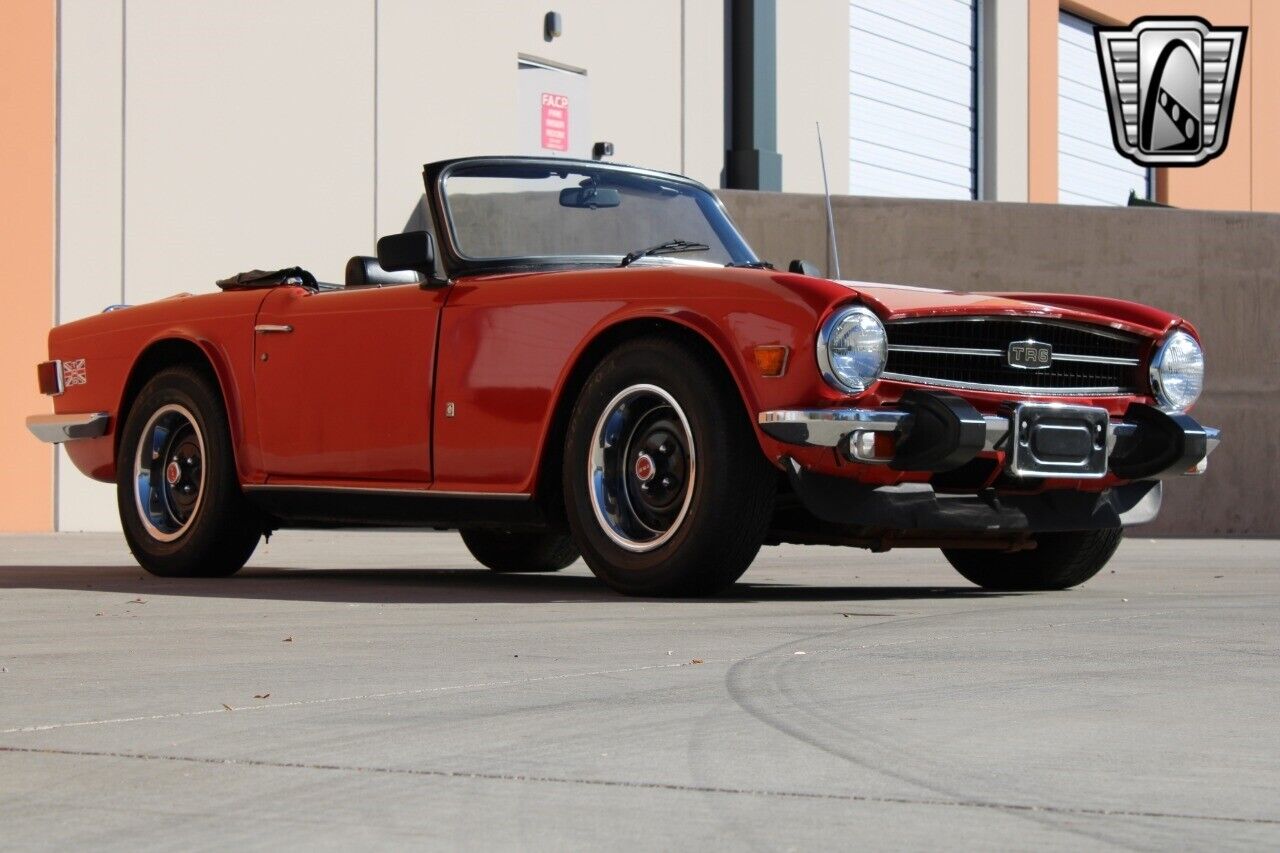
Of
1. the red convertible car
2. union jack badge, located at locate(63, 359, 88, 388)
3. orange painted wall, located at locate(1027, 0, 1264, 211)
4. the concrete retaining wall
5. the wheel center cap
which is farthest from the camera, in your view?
orange painted wall, located at locate(1027, 0, 1264, 211)

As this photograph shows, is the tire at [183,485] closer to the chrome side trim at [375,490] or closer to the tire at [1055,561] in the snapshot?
the chrome side trim at [375,490]

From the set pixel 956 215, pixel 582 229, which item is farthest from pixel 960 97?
pixel 582 229

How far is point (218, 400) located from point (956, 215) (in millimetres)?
9150

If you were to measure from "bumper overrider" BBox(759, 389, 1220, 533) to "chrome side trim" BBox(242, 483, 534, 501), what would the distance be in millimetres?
1033

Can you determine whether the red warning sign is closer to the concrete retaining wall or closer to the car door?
the concrete retaining wall

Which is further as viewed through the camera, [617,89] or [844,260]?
[617,89]

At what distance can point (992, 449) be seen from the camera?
630cm

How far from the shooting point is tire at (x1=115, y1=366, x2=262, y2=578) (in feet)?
25.2

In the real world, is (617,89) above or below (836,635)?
above

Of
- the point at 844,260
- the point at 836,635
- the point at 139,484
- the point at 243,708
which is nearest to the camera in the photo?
the point at 243,708

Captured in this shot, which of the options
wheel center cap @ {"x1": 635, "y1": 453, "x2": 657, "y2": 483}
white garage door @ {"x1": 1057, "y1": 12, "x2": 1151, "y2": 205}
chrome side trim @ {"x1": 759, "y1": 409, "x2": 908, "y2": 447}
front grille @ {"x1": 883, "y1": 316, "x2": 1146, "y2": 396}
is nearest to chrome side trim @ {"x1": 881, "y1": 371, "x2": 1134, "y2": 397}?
front grille @ {"x1": 883, "y1": 316, "x2": 1146, "y2": 396}

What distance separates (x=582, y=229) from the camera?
747 cm

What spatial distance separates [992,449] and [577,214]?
198cm

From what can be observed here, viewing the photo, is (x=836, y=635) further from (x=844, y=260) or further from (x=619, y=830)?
(x=844, y=260)
